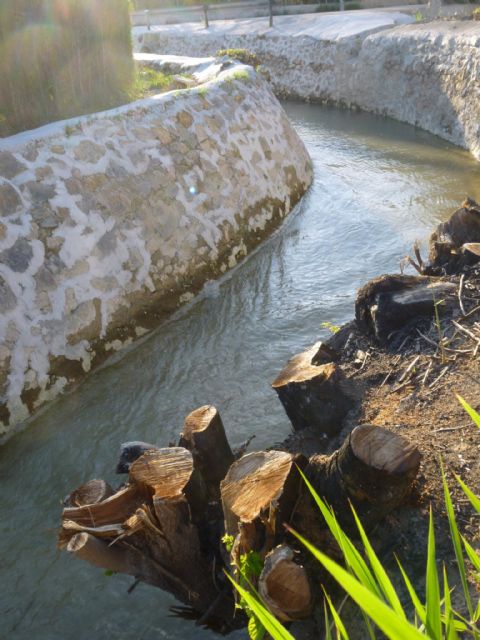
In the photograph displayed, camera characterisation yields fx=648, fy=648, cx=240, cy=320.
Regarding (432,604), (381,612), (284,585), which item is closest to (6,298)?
(284,585)

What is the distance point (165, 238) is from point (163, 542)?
10.7 feet

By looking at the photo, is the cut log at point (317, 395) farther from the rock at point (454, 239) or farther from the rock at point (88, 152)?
the rock at point (88, 152)

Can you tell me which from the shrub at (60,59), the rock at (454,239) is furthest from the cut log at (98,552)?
the shrub at (60,59)

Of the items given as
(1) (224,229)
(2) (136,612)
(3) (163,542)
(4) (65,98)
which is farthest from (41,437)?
(4) (65,98)

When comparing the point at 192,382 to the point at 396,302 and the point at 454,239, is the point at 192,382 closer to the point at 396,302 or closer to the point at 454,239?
the point at 396,302

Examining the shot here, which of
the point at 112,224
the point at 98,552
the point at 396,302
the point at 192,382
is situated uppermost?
the point at 112,224

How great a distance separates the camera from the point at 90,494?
245 cm

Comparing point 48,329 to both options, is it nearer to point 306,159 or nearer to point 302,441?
point 302,441

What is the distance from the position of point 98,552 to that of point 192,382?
206 cm

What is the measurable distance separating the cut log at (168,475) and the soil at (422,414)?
1.99 ft

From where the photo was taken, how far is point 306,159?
8477 mm

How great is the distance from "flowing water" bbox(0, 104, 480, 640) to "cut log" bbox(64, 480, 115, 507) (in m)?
0.50

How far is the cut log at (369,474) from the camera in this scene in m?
1.97

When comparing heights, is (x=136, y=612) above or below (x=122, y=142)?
below
